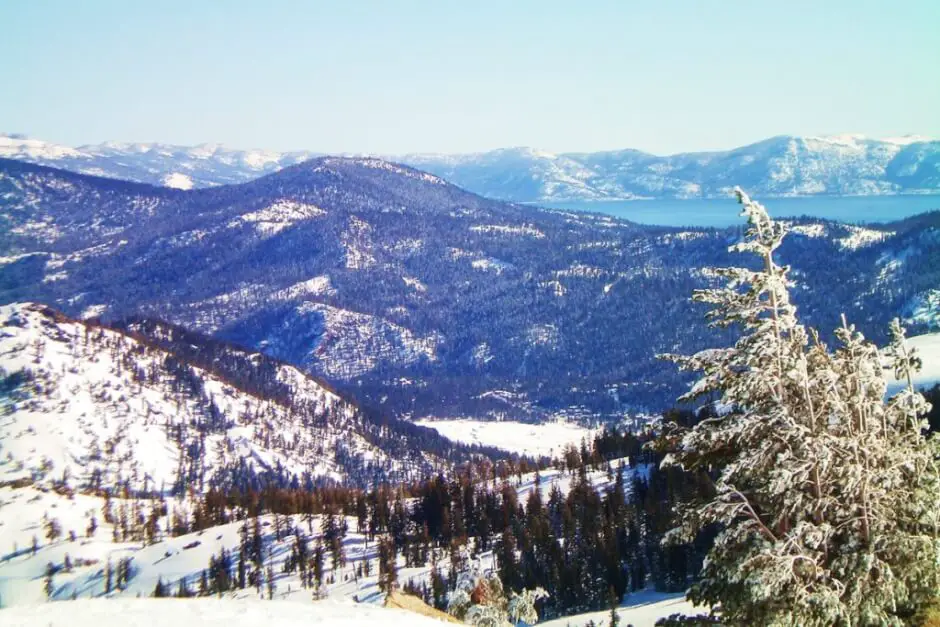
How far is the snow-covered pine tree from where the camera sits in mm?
23250

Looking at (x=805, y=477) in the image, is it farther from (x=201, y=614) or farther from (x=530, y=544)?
(x=530, y=544)

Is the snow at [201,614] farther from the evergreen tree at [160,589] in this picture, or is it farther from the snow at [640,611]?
the evergreen tree at [160,589]

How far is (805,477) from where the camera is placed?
23453 millimetres

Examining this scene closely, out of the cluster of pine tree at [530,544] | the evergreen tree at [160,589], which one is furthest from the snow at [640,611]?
the evergreen tree at [160,589]

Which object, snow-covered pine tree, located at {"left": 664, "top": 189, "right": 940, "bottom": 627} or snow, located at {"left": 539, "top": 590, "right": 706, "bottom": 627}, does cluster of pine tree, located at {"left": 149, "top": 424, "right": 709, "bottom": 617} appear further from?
snow-covered pine tree, located at {"left": 664, "top": 189, "right": 940, "bottom": 627}

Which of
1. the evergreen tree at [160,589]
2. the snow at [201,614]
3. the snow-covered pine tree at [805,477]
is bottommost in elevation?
the evergreen tree at [160,589]

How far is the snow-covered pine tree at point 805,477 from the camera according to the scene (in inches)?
915

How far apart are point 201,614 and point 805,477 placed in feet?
77.7

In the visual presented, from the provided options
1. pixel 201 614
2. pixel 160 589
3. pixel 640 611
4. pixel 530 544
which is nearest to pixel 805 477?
pixel 201 614

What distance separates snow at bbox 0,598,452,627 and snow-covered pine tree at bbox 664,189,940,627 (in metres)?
14.0

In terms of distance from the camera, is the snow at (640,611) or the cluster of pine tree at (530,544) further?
the cluster of pine tree at (530,544)

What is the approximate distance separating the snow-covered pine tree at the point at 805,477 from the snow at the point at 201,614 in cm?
1404

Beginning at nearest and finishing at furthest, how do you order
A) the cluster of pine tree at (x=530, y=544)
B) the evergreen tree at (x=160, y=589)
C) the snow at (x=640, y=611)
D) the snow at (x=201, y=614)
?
the snow at (x=201, y=614) < the snow at (x=640, y=611) < the cluster of pine tree at (x=530, y=544) < the evergreen tree at (x=160, y=589)

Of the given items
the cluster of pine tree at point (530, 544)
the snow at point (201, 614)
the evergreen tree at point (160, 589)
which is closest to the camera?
the snow at point (201, 614)
